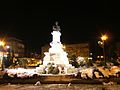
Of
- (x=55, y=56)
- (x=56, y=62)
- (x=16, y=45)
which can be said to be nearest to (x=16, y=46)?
(x=16, y=45)

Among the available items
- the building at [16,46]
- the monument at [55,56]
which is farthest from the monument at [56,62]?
the building at [16,46]

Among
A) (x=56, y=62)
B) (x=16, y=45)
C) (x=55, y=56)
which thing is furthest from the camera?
(x=16, y=45)

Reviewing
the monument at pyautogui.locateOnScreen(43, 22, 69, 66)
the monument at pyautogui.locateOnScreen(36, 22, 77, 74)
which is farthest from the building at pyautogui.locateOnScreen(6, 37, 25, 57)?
the monument at pyautogui.locateOnScreen(43, 22, 69, 66)

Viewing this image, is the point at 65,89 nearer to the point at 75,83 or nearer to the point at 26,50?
the point at 75,83

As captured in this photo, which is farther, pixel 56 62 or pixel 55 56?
pixel 55 56

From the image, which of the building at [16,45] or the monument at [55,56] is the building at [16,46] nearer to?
the building at [16,45]

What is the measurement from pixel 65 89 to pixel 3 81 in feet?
25.5

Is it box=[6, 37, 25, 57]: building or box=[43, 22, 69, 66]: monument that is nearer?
box=[43, 22, 69, 66]: monument

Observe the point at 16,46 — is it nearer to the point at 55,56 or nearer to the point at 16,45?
the point at 16,45

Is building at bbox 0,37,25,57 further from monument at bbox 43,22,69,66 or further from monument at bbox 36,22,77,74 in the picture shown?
monument at bbox 43,22,69,66

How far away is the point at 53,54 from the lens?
33812mm

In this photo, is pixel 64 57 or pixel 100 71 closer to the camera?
pixel 100 71

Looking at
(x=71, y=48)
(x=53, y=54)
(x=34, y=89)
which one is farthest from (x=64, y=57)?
(x=71, y=48)

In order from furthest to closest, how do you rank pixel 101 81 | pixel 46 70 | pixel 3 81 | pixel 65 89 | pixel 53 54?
pixel 53 54 → pixel 46 70 → pixel 3 81 → pixel 101 81 → pixel 65 89
